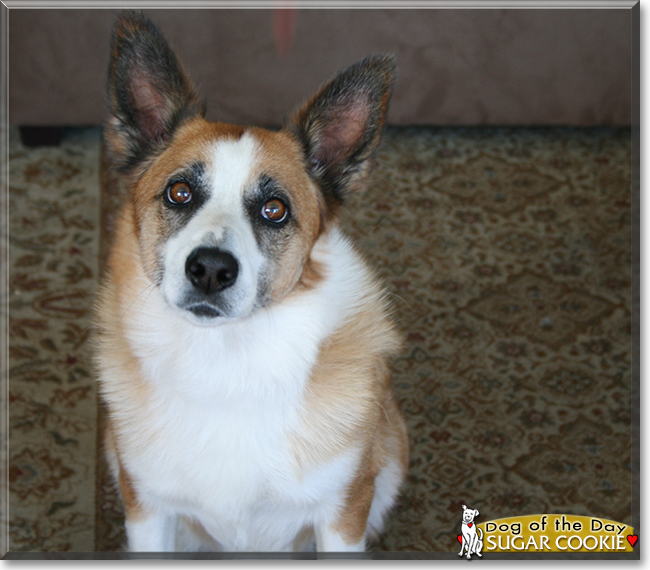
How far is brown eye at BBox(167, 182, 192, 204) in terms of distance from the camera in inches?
57.2

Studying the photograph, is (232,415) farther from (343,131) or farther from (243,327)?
(343,131)

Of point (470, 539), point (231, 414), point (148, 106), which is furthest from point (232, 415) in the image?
point (148, 106)

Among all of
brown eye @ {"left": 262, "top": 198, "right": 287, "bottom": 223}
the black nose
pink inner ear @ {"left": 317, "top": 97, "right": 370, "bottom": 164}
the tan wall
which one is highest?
the tan wall

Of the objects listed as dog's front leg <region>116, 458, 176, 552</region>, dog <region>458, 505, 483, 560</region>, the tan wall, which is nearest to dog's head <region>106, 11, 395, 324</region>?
dog's front leg <region>116, 458, 176, 552</region>

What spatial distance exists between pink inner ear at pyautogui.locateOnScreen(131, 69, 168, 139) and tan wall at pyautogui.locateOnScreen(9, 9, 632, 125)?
65.2 inches

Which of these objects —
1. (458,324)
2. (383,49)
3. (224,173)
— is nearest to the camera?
(224,173)

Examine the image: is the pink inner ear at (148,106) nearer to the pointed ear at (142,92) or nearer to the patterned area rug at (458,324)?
the pointed ear at (142,92)

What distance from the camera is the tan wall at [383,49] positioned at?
313 centimetres

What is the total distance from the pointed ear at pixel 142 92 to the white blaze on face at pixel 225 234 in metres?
0.21

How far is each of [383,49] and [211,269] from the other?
7.51ft

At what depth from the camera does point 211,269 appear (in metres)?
1.33

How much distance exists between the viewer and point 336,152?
160 cm

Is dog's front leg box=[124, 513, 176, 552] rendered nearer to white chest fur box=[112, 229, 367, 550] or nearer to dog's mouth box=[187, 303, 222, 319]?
white chest fur box=[112, 229, 367, 550]

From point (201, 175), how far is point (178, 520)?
0.85 meters
